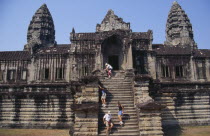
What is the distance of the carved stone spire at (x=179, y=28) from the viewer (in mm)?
51719

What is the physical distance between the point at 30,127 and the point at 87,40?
16.1m

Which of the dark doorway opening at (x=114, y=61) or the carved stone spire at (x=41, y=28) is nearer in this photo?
the dark doorway opening at (x=114, y=61)

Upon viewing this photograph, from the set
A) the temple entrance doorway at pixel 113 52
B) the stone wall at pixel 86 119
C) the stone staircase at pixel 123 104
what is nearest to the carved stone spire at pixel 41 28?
the temple entrance doorway at pixel 113 52

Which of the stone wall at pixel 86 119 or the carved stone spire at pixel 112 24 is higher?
the carved stone spire at pixel 112 24

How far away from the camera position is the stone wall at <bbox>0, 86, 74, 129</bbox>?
19723 mm

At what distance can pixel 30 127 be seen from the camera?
64.7 ft

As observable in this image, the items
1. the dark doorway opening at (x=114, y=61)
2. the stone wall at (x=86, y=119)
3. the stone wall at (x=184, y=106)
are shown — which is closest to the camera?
the stone wall at (x=86, y=119)

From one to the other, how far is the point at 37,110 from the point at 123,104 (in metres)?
8.73

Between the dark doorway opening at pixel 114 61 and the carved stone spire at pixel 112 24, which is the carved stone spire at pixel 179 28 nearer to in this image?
the carved stone spire at pixel 112 24

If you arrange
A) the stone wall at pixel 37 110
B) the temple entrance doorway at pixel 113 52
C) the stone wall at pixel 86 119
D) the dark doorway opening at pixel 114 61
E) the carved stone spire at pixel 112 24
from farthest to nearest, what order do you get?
the dark doorway opening at pixel 114 61 → the carved stone spire at pixel 112 24 → the temple entrance doorway at pixel 113 52 → the stone wall at pixel 37 110 → the stone wall at pixel 86 119

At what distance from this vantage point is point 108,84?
1869 cm

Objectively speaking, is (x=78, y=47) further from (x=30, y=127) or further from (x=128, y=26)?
(x=30, y=127)

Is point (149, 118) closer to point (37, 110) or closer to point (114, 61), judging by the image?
point (37, 110)

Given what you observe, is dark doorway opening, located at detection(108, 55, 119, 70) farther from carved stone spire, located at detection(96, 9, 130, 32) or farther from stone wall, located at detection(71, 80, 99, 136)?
stone wall, located at detection(71, 80, 99, 136)
